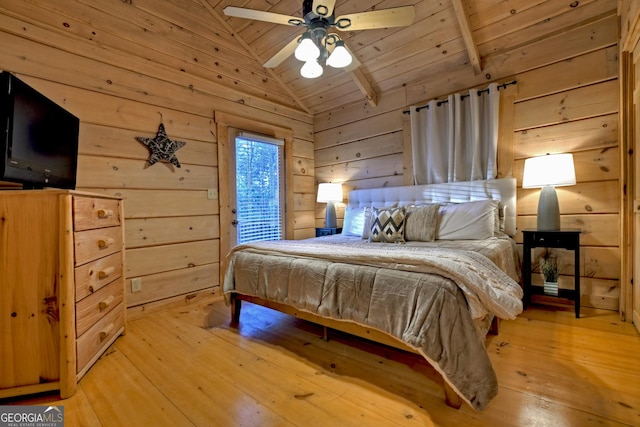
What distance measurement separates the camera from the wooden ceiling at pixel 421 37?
8.34 feet

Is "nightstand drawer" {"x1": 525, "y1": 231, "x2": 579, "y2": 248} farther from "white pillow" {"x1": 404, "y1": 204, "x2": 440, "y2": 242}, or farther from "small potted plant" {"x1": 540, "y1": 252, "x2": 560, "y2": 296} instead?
"white pillow" {"x1": 404, "y1": 204, "x2": 440, "y2": 242}

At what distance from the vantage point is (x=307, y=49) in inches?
77.7

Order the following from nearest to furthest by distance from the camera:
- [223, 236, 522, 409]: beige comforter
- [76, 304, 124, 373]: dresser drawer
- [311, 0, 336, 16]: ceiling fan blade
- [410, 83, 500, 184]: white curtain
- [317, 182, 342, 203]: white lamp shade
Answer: [223, 236, 522, 409]: beige comforter → [76, 304, 124, 373]: dresser drawer → [311, 0, 336, 16]: ceiling fan blade → [410, 83, 500, 184]: white curtain → [317, 182, 342, 203]: white lamp shade

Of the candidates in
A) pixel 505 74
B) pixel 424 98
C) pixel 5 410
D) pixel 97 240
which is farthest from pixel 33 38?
pixel 505 74

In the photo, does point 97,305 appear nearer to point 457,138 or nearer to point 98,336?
point 98,336

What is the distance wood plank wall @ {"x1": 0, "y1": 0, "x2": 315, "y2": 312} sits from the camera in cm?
225

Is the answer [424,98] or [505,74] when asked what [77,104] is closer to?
[424,98]

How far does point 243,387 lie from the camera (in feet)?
5.15

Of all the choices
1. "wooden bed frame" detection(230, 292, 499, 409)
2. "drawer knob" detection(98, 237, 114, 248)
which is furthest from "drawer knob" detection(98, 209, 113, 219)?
"wooden bed frame" detection(230, 292, 499, 409)

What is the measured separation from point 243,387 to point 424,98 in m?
3.35

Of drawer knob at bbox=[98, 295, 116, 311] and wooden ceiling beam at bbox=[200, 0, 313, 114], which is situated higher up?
wooden ceiling beam at bbox=[200, 0, 313, 114]

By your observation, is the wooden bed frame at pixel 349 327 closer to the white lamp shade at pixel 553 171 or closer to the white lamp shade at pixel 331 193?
the white lamp shade at pixel 553 171

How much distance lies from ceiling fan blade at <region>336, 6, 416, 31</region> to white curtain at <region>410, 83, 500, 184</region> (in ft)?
4.65

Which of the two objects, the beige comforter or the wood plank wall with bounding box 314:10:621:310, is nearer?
the beige comforter
